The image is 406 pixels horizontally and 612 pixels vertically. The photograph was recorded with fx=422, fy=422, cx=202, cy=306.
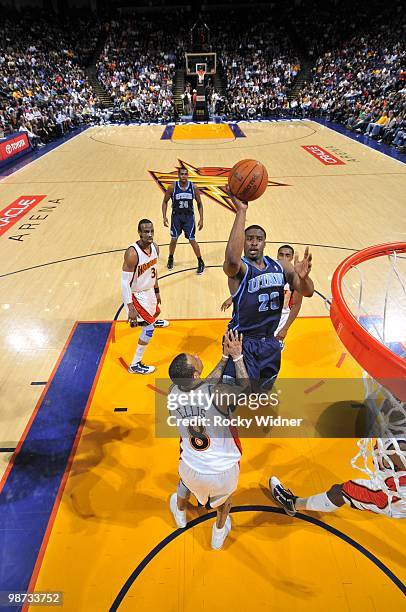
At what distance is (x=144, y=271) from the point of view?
4.35 meters

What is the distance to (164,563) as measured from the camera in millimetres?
2875

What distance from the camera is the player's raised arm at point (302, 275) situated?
10.8 ft

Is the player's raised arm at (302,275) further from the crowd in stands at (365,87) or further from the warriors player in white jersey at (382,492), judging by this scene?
the crowd in stands at (365,87)

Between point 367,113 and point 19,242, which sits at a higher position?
point 367,113

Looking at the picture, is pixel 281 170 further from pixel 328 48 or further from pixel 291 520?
pixel 328 48

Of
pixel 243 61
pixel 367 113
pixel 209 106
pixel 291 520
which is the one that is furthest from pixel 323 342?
pixel 243 61

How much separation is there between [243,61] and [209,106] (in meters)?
5.22

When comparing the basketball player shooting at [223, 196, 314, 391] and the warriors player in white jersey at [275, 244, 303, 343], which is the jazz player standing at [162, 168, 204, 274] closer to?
the warriors player in white jersey at [275, 244, 303, 343]

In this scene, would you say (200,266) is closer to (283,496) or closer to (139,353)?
(139,353)

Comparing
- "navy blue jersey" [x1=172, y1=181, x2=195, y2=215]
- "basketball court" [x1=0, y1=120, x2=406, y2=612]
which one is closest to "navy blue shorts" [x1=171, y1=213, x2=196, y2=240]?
"navy blue jersey" [x1=172, y1=181, x2=195, y2=215]

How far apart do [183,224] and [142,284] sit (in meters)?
2.57

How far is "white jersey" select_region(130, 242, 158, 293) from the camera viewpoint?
168 inches

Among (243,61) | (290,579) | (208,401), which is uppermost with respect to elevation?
(243,61)

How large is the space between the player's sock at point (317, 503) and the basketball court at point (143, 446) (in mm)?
183
